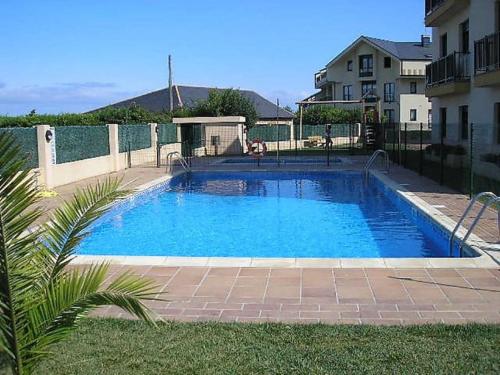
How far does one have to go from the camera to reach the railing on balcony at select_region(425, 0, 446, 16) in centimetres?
2102

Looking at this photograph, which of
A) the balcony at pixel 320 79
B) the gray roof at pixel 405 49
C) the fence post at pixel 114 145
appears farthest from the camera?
the balcony at pixel 320 79

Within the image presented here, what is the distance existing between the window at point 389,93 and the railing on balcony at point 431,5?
3612 centimetres

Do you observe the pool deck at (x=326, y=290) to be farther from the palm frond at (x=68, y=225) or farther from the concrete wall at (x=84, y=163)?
the concrete wall at (x=84, y=163)

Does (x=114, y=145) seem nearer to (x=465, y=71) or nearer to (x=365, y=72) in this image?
(x=465, y=71)

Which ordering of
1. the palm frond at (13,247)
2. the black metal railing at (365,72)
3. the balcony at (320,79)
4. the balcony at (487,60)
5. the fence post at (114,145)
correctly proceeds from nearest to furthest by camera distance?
the palm frond at (13,247) < the balcony at (487,60) < the fence post at (114,145) < the black metal railing at (365,72) < the balcony at (320,79)

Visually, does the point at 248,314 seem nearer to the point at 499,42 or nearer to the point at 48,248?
the point at 48,248

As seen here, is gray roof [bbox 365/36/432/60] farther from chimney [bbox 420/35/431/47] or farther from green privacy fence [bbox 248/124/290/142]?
green privacy fence [bbox 248/124/290/142]

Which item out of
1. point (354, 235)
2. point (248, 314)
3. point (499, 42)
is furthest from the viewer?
point (499, 42)

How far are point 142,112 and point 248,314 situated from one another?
91.7 ft

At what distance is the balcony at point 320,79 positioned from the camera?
67075mm

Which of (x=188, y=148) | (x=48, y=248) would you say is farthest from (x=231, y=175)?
(x=48, y=248)

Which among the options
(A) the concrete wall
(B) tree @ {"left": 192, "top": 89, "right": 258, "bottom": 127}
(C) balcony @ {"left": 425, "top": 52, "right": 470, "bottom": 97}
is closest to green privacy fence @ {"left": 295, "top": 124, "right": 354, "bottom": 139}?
(B) tree @ {"left": 192, "top": 89, "right": 258, "bottom": 127}

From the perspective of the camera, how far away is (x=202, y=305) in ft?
17.9

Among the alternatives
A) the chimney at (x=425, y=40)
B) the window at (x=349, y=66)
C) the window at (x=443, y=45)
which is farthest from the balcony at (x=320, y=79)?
the window at (x=443, y=45)
